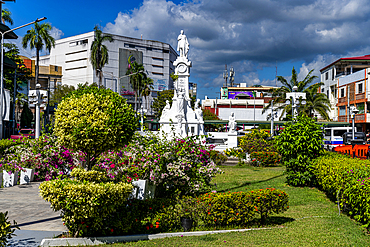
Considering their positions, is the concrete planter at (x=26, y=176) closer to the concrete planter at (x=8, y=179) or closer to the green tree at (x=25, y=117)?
the concrete planter at (x=8, y=179)

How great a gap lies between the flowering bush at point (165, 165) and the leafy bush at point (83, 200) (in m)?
1.74

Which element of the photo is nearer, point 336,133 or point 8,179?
point 8,179

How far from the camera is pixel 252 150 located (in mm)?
21547

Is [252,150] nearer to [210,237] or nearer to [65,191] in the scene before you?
[210,237]

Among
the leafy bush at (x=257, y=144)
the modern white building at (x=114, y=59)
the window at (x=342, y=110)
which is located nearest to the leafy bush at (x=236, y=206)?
the leafy bush at (x=257, y=144)

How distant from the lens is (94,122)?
21.3ft

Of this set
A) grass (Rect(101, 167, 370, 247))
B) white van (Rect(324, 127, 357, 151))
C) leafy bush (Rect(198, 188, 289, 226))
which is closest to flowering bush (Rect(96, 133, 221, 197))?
leafy bush (Rect(198, 188, 289, 226))

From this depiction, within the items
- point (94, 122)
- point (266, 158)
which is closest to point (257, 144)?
point (266, 158)

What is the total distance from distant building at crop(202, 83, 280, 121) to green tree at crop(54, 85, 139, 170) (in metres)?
61.2

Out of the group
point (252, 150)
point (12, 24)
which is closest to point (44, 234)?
point (252, 150)

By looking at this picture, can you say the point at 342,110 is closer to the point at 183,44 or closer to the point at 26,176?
the point at 183,44

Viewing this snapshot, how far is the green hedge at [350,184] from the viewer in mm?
6387

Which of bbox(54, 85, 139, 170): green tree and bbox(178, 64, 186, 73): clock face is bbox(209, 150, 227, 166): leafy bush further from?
bbox(178, 64, 186, 73): clock face

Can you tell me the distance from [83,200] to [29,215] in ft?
11.0
